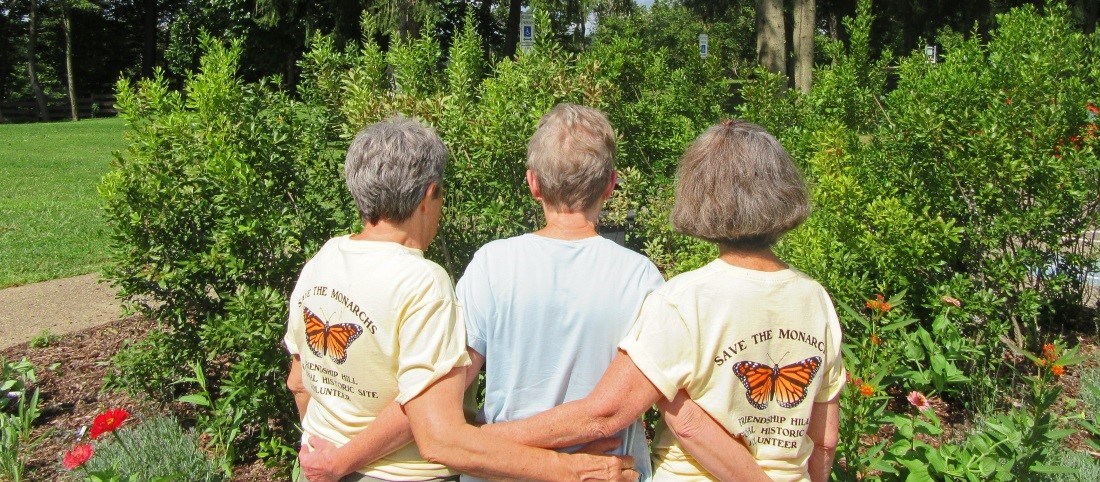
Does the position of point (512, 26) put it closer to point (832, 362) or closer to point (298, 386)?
point (298, 386)

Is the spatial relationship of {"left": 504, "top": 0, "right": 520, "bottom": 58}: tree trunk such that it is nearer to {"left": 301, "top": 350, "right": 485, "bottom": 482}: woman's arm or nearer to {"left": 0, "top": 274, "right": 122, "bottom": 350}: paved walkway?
{"left": 0, "top": 274, "right": 122, "bottom": 350}: paved walkway

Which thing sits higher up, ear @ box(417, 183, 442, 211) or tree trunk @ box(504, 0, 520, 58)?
tree trunk @ box(504, 0, 520, 58)

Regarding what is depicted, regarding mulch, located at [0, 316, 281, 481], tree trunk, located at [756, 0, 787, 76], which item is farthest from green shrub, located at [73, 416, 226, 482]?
tree trunk, located at [756, 0, 787, 76]

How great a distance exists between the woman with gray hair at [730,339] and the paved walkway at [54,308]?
14.9ft

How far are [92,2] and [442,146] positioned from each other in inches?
1883

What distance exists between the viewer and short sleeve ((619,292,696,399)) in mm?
2055

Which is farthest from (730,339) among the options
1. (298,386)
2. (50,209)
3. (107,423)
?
(50,209)

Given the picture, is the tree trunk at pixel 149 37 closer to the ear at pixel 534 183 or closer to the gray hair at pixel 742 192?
the ear at pixel 534 183

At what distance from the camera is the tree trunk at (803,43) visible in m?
10.7

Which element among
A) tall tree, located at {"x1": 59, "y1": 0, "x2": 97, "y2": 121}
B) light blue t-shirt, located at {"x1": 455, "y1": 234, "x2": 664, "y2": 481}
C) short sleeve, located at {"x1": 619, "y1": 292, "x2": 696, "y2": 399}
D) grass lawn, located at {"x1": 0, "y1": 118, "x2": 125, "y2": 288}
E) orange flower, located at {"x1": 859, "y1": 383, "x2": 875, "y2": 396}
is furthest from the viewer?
tall tree, located at {"x1": 59, "y1": 0, "x2": 97, "y2": 121}

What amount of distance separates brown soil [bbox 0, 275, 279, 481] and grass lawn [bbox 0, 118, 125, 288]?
1.93ft

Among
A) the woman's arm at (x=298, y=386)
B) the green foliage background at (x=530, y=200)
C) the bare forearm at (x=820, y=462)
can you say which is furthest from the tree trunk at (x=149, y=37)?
the bare forearm at (x=820, y=462)

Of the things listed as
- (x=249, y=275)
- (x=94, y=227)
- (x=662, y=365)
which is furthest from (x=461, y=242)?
Result: (x=94, y=227)

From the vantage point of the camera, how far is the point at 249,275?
393 centimetres
